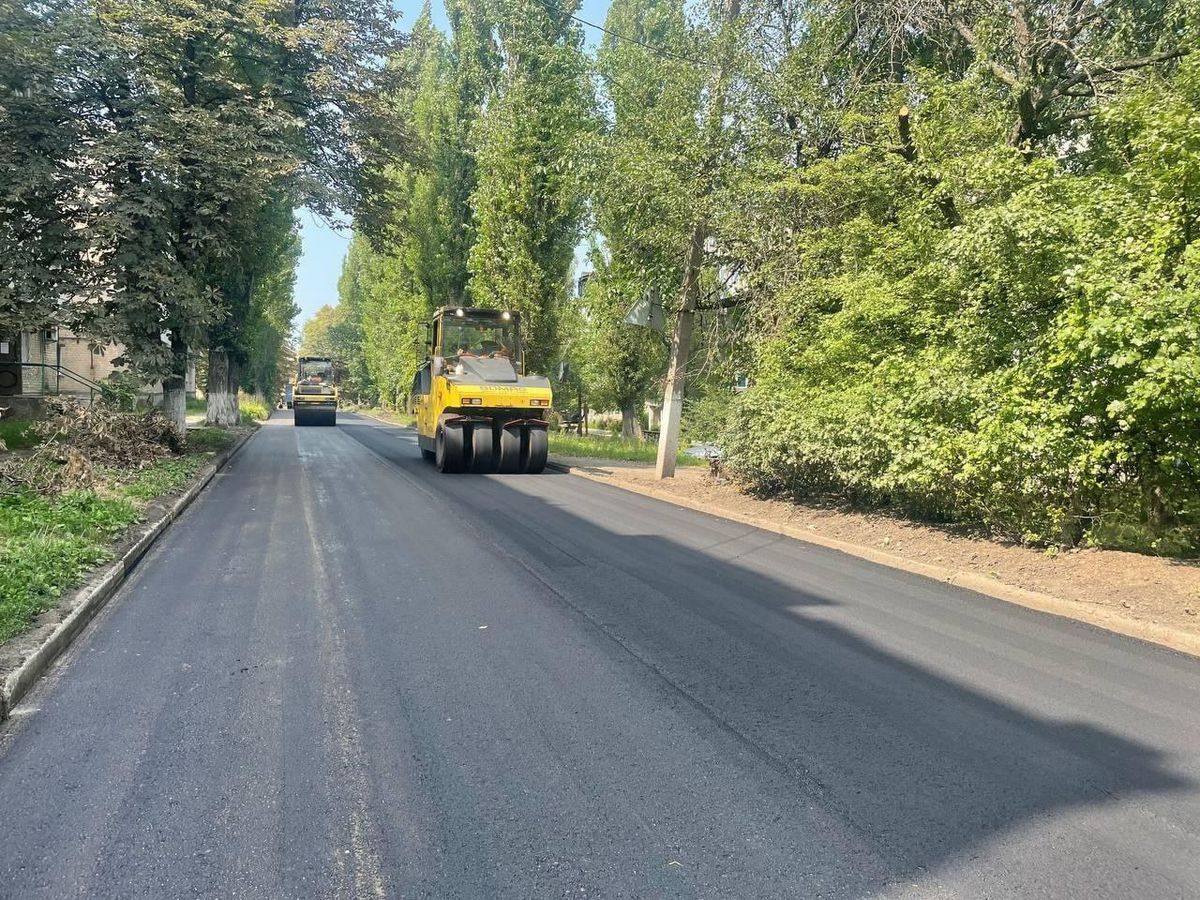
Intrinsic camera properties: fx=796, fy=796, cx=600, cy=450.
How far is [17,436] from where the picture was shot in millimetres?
15547

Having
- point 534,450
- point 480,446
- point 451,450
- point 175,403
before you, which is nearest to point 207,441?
point 175,403

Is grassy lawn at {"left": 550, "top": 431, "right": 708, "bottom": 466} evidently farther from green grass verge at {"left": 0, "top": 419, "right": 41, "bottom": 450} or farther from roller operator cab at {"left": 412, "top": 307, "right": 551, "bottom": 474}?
green grass verge at {"left": 0, "top": 419, "right": 41, "bottom": 450}

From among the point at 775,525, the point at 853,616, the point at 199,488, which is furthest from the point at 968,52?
the point at 199,488

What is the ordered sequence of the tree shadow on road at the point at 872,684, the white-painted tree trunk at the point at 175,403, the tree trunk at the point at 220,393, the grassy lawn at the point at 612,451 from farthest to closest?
1. the tree trunk at the point at 220,393
2. the grassy lawn at the point at 612,451
3. the white-painted tree trunk at the point at 175,403
4. the tree shadow on road at the point at 872,684

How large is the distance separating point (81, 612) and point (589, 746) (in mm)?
3983

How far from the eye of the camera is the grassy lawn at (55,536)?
17.6ft

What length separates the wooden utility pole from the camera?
1309 centimetres

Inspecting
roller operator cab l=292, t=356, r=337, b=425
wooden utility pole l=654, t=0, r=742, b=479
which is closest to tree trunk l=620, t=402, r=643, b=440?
wooden utility pole l=654, t=0, r=742, b=479

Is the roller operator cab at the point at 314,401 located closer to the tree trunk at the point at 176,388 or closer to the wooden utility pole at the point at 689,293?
the tree trunk at the point at 176,388

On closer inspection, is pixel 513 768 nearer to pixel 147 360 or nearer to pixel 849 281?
pixel 849 281

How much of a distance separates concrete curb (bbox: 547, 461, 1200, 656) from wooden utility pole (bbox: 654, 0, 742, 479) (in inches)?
168

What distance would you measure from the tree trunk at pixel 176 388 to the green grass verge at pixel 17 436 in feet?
7.59

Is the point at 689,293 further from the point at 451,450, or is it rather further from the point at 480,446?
the point at 451,450

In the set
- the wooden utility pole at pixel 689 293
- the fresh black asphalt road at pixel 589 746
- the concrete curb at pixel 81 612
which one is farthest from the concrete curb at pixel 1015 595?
the concrete curb at pixel 81 612
